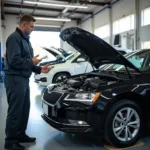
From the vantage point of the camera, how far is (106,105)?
8.04ft

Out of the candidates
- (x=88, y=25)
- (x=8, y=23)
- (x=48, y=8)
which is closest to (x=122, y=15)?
(x=88, y=25)

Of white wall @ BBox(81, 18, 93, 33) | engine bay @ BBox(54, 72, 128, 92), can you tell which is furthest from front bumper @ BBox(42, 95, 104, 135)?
white wall @ BBox(81, 18, 93, 33)

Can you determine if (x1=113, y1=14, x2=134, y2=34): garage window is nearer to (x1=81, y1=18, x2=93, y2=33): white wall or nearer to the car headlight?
(x1=81, y1=18, x2=93, y2=33): white wall

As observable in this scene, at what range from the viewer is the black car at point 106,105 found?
2455mm

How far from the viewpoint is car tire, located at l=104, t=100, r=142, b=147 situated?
8.21 ft

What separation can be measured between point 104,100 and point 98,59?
44.3 inches

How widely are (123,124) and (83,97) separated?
1.98 feet

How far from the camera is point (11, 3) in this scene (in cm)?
1423

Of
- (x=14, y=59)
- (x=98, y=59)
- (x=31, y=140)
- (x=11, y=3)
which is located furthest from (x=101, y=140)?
(x=11, y=3)

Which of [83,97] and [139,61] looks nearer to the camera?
[83,97]

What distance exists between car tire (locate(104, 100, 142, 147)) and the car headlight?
0.85 ft

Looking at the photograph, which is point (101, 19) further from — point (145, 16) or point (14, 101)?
point (14, 101)

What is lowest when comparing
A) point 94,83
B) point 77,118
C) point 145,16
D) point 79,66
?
point 77,118

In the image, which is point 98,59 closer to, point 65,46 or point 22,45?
point 22,45
